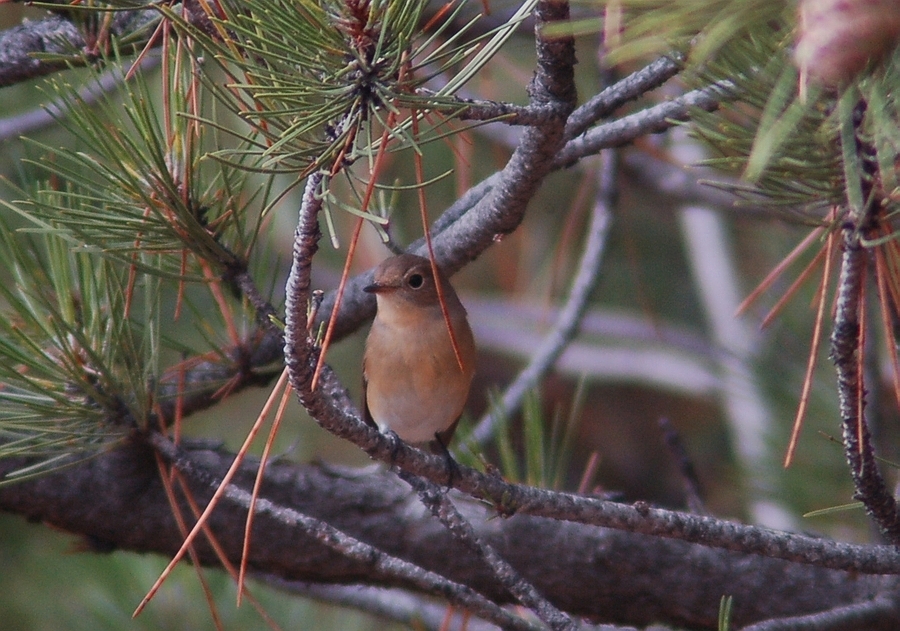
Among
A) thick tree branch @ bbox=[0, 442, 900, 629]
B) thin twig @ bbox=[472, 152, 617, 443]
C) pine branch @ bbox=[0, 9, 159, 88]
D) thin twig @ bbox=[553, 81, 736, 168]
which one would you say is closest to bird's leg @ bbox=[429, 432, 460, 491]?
thin twig @ bbox=[472, 152, 617, 443]

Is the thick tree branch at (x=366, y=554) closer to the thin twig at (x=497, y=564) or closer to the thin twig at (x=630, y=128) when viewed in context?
the thin twig at (x=497, y=564)

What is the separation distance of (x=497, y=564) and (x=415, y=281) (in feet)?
3.82

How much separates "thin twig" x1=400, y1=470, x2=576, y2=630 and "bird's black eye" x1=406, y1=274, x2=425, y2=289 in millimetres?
878

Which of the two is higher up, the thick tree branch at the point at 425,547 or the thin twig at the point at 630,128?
the thin twig at the point at 630,128

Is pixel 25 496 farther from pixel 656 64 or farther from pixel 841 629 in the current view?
pixel 841 629

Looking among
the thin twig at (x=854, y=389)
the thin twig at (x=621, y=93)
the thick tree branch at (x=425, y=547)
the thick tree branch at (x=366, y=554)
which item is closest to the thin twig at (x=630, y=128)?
the thin twig at (x=621, y=93)

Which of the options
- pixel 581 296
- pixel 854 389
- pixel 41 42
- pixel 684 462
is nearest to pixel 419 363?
pixel 581 296

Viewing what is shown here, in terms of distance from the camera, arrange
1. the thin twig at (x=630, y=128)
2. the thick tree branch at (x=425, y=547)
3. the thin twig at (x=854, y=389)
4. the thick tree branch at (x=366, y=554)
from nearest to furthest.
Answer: the thin twig at (x=854, y=389)
the thin twig at (x=630, y=128)
the thick tree branch at (x=366, y=554)
the thick tree branch at (x=425, y=547)

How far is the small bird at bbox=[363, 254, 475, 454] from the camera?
10.4 ft

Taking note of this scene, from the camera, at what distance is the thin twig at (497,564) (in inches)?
75.9

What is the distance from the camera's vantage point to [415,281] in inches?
119

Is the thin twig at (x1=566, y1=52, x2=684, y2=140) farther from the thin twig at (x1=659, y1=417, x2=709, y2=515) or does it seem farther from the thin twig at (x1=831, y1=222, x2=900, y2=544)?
the thin twig at (x1=659, y1=417, x2=709, y2=515)

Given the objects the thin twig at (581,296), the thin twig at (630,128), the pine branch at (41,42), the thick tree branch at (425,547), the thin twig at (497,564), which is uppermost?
the pine branch at (41,42)

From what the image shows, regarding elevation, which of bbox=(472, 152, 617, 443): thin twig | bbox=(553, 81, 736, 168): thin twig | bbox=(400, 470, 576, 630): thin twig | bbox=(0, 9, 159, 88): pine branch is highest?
bbox=(0, 9, 159, 88): pine branch
